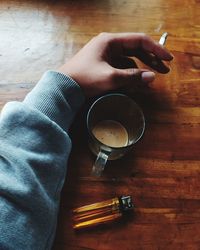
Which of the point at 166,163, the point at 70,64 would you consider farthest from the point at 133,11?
the point at 166,163

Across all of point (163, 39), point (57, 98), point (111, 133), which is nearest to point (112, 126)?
point (111, 133)

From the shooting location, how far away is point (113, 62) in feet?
2.26

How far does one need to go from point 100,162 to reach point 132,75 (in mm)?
176

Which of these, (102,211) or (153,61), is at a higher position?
(153,61)

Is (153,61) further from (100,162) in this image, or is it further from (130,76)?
(100,162)

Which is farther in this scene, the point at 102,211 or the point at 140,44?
the point at 140,44

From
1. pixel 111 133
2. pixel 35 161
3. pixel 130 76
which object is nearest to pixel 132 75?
pixel 130 76

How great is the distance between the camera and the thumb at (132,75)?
2.06ft

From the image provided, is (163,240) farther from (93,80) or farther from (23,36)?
(23,36)

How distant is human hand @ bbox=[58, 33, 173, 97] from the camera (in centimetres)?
63

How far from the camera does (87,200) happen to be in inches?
22.9

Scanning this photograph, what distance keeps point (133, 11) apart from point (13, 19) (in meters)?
0.27

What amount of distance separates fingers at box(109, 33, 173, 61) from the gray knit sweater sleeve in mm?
135

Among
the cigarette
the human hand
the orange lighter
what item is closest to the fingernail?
the human hand
